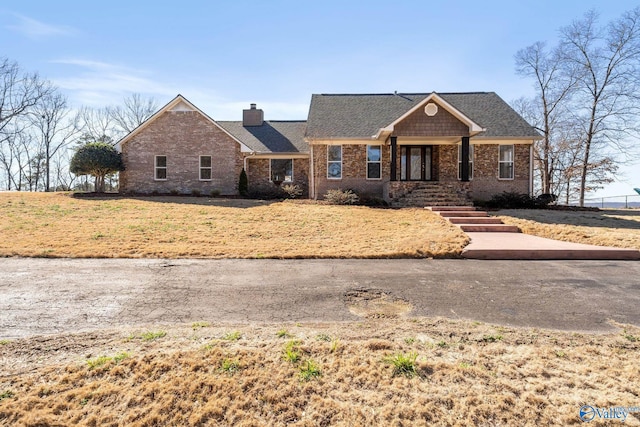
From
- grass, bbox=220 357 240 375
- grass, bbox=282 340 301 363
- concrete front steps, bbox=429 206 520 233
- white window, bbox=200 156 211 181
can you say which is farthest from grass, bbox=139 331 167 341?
white window, bbox=200 156 211 181

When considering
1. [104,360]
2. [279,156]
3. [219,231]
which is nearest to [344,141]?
[279,156]

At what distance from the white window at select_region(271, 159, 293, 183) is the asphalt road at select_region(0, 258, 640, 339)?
44.8 ft

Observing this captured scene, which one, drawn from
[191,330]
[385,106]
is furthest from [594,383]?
[385,106]

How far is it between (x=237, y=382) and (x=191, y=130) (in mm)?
20124

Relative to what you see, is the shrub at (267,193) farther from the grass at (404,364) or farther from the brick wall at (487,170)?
the grass at (404,364)

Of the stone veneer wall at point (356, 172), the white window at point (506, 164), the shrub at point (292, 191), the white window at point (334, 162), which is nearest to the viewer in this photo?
the white window at point (506, 164)

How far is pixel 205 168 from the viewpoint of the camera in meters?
20.6

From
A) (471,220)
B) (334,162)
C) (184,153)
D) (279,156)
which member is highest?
(184,153)

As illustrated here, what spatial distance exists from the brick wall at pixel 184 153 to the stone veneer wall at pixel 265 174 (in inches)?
34.7

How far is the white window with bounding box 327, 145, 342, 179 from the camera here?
61.6 ft

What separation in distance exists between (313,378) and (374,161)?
54.9 feet

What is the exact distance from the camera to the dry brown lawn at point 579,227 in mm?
9326

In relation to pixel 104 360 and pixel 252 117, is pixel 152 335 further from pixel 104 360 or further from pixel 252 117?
pixel 252 117

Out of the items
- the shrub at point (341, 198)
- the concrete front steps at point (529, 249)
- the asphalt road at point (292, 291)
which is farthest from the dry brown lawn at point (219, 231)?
the shrub at point (341, 198)
